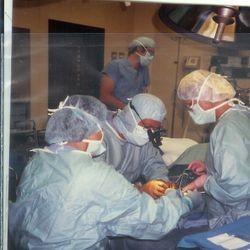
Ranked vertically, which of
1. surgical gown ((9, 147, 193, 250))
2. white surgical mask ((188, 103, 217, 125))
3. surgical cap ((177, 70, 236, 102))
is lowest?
surgical gown ((9, 147, 193, 250))

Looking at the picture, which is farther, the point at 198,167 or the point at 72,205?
the point at 198,167

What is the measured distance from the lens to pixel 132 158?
3.63ft

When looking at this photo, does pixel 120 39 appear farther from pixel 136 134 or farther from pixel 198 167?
pixel 198 167

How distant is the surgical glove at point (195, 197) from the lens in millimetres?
1062

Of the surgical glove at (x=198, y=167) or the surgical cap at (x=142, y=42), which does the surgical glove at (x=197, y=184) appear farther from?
the surgical cap at (x=142, y=42)

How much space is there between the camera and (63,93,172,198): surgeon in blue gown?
3.41 ft

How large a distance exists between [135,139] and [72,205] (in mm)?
254

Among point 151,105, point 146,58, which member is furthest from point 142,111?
point 146,58

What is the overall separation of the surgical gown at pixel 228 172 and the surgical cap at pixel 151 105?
149mm

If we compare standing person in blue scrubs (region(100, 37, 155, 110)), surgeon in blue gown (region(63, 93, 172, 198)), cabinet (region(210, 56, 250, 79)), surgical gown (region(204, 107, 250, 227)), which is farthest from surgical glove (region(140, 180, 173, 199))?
cabinet (region(210, 56, 250, 79))

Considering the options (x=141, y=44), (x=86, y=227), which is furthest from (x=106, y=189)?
(x=141, y=44)

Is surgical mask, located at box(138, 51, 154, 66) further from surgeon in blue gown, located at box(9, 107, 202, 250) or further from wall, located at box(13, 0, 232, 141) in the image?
surgeon in blue gown, located at box(9, 107, 202, 250)

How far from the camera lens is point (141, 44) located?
1.01 meters

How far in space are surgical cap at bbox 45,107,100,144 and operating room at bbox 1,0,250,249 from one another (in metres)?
0.02
